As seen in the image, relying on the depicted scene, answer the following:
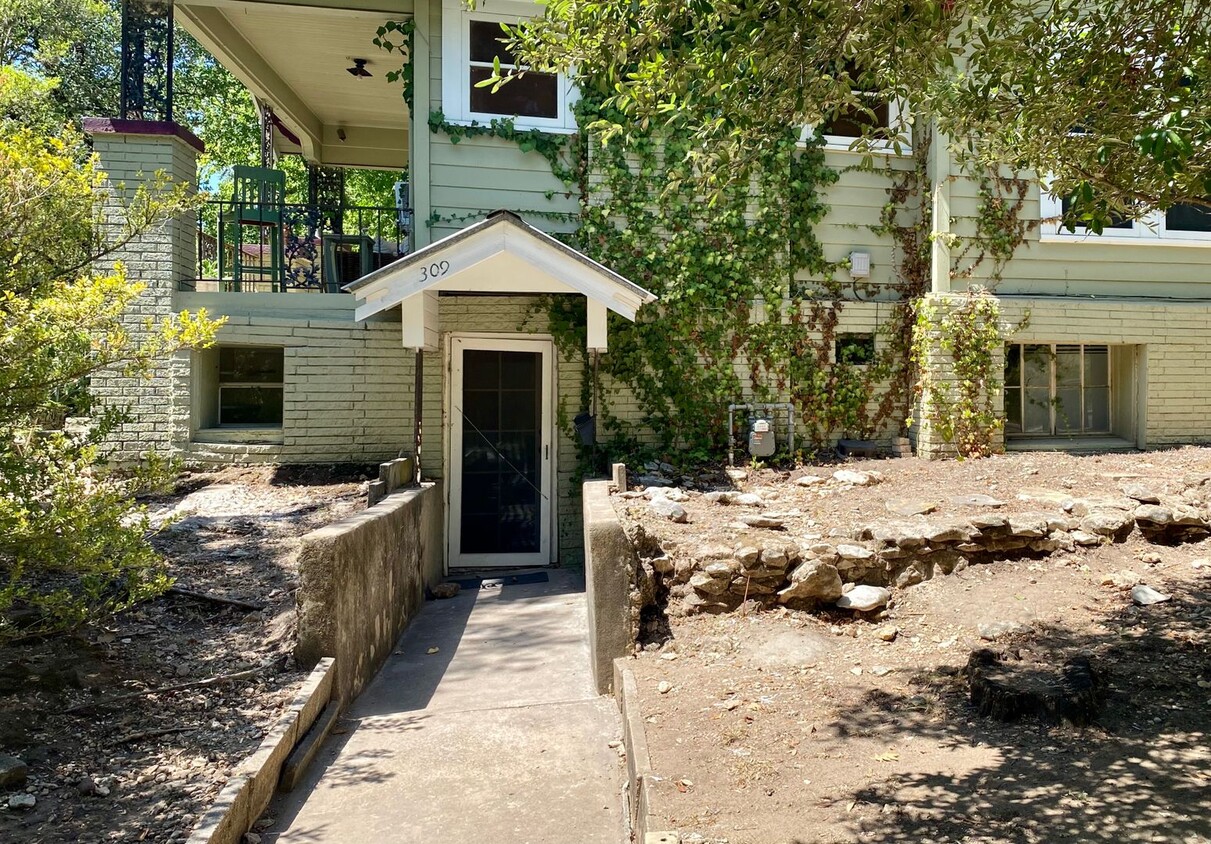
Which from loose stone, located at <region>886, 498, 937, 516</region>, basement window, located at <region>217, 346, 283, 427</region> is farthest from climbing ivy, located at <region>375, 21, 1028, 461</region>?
loose stone, located at <region>886, 498, 937, 516</region>

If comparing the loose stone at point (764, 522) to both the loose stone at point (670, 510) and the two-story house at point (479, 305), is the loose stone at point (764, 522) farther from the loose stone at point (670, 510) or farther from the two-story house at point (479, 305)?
the two-story house at point (479, 305)

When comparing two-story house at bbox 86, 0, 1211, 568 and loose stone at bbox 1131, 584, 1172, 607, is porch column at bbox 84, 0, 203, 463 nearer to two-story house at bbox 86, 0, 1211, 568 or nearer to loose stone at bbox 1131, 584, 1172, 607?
two-story house at bbox 86, 0, 1211, 568

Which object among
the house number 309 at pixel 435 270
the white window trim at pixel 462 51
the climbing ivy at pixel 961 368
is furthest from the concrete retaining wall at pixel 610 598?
the white window trim at pixel 462 51

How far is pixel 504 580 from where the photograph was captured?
8172 millimetres

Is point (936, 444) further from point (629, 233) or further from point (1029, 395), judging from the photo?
point (629, 233)

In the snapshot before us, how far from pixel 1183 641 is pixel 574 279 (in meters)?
5.06

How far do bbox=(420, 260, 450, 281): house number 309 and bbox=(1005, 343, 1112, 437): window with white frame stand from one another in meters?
6.69

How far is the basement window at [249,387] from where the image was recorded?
363 inches

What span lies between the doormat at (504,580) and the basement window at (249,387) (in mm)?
2885

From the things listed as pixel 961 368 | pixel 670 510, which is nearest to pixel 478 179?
pixel 670 510

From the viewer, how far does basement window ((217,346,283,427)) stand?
30.3 ft

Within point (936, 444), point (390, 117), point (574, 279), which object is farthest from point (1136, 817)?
point (390, 117)

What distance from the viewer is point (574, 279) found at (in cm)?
736

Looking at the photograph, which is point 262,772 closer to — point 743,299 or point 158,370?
point 158,370
